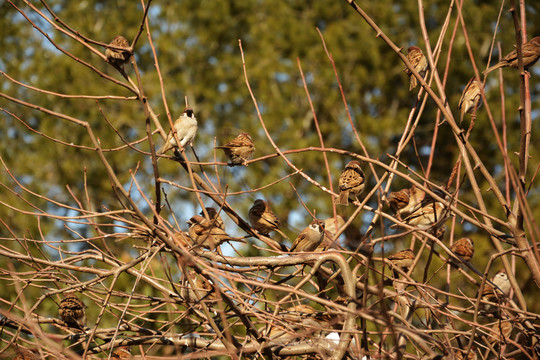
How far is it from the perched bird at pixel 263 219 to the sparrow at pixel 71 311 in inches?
A: 47.1

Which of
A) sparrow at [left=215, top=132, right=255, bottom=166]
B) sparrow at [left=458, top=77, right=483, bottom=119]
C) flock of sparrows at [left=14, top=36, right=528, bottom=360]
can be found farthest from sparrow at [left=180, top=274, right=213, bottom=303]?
sparrow at [left=458, top=77, right=483, bottom=119]

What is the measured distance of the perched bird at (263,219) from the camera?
3960 mm

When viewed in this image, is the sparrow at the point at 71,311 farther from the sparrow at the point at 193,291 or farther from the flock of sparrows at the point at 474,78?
the flock of sparrows at the point at 474,78

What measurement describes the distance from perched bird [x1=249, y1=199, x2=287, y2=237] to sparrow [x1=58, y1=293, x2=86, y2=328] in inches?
47.1

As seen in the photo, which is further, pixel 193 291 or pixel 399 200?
pixel 399 200

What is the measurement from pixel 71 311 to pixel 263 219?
1.32 meters

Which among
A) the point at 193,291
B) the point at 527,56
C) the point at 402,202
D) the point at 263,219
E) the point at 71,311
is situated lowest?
the point at 193,291

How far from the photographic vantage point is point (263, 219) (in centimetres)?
399

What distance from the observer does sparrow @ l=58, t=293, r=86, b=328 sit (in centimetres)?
328

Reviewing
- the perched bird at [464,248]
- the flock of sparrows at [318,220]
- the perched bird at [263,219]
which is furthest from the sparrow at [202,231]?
the perched bird at [464,248]

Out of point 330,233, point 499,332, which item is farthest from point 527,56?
point 499,332

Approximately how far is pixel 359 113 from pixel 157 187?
1331cm

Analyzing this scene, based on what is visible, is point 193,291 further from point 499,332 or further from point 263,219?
point 263,219

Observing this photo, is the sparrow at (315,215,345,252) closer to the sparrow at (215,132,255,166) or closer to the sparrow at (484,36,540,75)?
Answer: the sparrow at (215,132,255,166)
